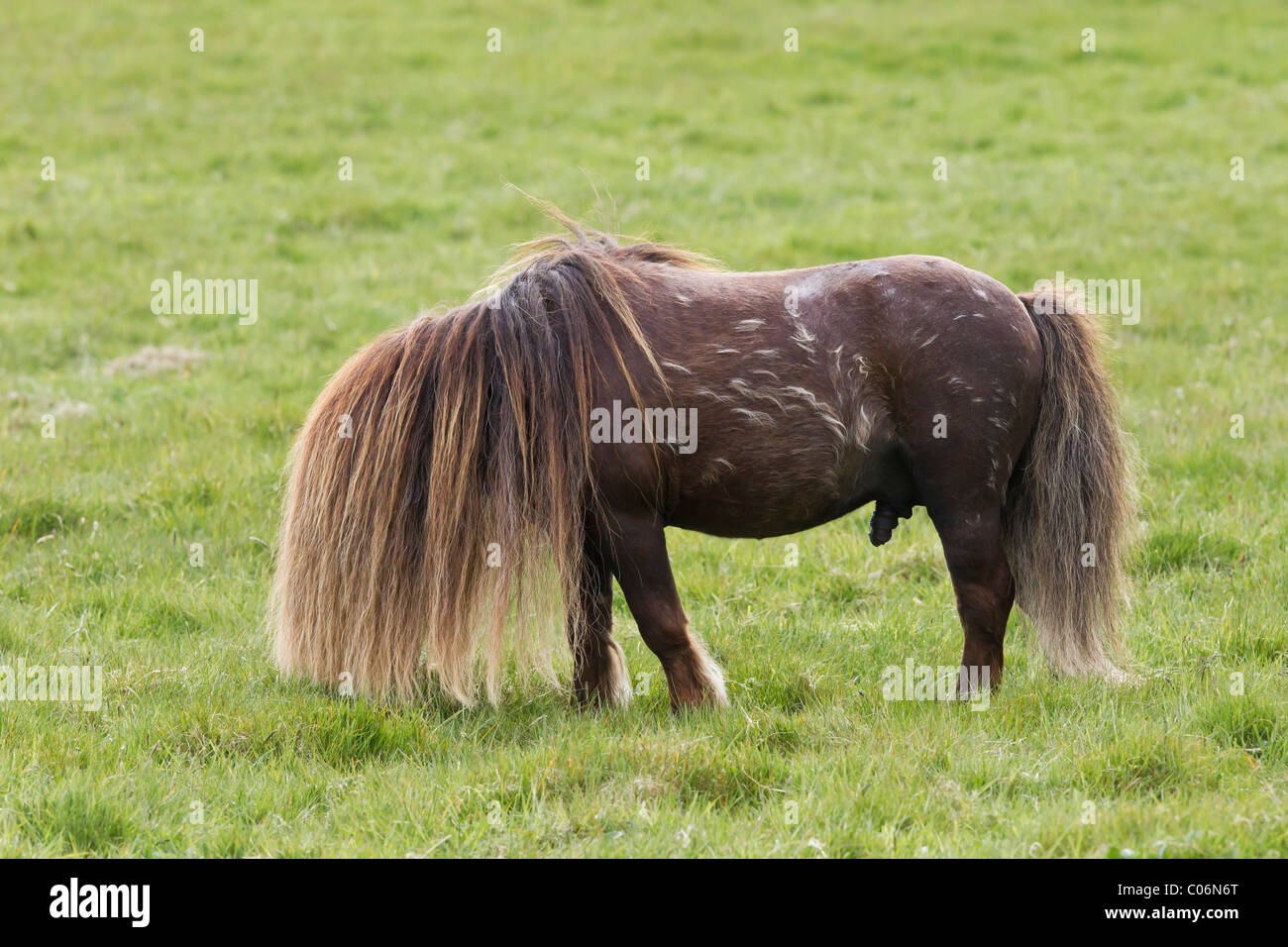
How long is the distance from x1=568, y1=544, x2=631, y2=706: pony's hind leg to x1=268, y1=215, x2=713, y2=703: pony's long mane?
0.15m

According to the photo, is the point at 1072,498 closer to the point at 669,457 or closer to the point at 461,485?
the point at 669,457

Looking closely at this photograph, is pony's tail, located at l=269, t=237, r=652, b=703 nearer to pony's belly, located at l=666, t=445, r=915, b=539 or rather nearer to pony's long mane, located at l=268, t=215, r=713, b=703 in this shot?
pony's long mane, located at l=268, t=215, r=713, b=703

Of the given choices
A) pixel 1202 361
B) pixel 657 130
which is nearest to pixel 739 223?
pixel 657 130

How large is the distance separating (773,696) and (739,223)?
833 centimetres

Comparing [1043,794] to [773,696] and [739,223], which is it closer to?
[773,696]

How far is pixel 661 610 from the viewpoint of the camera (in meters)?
4.92

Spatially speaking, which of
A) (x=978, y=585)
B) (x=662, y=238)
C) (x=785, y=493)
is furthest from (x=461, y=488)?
(x=662, y=238)

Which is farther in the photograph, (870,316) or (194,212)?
(194,212)

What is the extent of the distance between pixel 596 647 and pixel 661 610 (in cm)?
47

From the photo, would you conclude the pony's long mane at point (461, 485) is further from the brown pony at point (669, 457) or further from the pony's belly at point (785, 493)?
the pony's belly at point (785, 493)

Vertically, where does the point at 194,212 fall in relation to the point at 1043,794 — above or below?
above

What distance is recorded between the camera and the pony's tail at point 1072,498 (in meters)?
5.12

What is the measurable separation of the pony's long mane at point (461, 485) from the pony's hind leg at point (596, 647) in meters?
0.15

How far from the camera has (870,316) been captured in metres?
4.92
